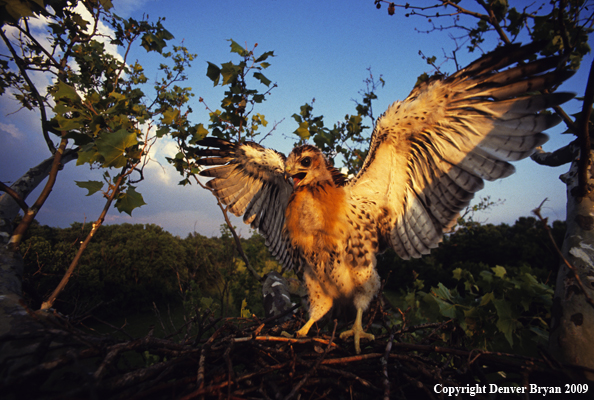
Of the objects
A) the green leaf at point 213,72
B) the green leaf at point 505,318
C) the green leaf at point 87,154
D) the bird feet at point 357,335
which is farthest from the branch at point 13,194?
the green leaf at point 505,318

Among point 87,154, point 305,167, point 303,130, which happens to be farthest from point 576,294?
point 87,154

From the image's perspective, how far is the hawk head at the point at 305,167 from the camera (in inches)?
107

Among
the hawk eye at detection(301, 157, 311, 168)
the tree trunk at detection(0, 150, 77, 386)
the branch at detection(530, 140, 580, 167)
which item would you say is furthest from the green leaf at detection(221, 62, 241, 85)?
the branch at detection(530, 140, 580, 167)

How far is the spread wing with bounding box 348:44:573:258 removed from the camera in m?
2.05

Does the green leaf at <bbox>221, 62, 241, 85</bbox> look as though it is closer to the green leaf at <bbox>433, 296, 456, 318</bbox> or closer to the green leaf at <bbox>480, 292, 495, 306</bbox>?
the green leaf at <bbox>433, 296, 456, 318</bbox>

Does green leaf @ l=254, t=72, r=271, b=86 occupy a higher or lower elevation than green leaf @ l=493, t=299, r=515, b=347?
higher

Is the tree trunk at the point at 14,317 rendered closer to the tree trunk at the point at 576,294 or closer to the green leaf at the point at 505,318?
the tree trunk at the point at 576,294

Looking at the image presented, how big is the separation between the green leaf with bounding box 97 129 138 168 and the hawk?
4.69 feet

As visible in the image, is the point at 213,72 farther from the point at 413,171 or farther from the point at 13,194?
the point at 413,171

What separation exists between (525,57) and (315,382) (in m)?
2.67

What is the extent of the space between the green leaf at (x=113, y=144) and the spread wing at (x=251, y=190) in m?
1.35

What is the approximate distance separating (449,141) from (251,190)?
248cm

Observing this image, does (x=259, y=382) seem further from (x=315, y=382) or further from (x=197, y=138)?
(x=197, y=138)

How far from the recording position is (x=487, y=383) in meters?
1.32
